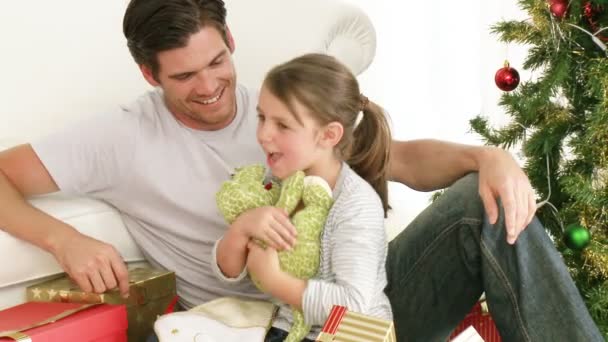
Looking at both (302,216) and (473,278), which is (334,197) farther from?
(473,278)

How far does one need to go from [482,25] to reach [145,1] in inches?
61.1

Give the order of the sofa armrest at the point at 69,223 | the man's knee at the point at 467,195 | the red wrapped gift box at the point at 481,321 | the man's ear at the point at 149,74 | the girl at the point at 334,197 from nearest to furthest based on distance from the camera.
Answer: the girl at the point at 334,197 < the man's knee at the point at 467,195 < the sofa armrest at the point at 69,223 < the man's ear at the point at 149,74 < the red wrapped gift box at the point at 481,321

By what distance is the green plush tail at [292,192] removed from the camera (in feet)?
3.73

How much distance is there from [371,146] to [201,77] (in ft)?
1.18

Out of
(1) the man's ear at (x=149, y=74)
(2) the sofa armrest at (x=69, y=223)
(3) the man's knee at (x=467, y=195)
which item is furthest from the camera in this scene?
(1) the man's ear at (x=149, y=74)

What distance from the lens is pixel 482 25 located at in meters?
2.59

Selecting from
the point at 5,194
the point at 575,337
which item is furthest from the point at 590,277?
the point at 5,194

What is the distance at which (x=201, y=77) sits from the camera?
4.55 ft

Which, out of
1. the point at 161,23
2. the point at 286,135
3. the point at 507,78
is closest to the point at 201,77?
the point at 161,23

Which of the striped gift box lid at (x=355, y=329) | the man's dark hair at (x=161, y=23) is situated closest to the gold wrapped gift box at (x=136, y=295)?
the man's dark hair at (x=161, y=23)

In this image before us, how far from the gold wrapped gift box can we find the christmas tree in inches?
28.8

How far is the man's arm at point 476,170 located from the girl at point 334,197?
0.62ft

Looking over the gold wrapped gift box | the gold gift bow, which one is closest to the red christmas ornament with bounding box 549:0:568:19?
the gold wrapped gift box

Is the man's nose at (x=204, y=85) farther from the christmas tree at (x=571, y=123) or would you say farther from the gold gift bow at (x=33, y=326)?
the christmas tree at (x=571, y=123)
